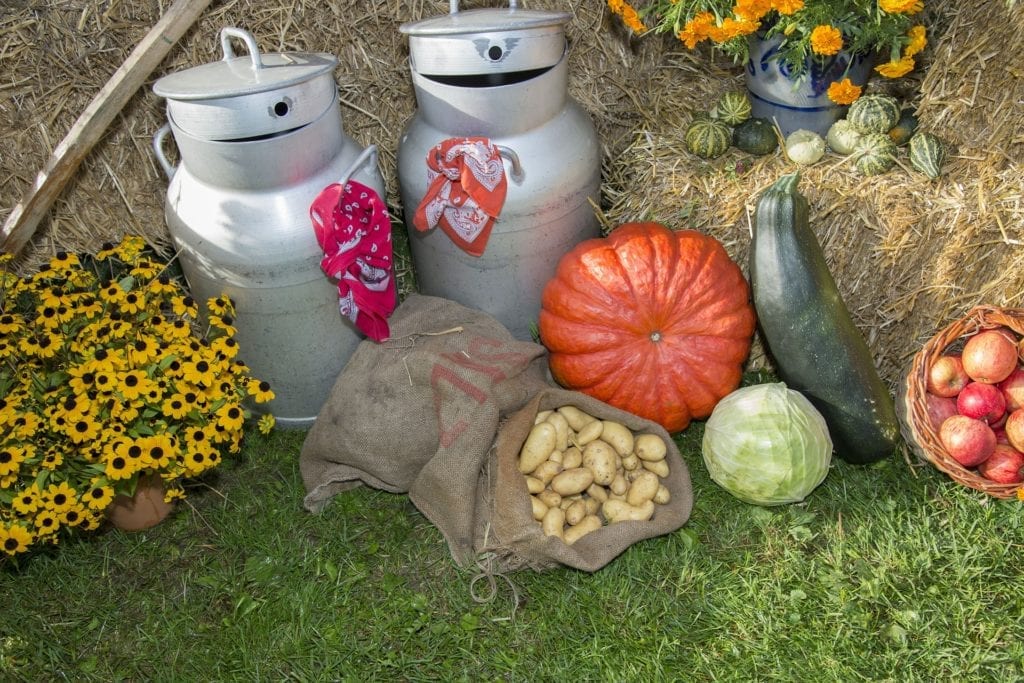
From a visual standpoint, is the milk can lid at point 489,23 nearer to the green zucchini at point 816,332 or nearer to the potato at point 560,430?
the green zucchini at point 816,332

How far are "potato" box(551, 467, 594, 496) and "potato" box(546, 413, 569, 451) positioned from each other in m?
0.10

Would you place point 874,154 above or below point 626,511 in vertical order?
above

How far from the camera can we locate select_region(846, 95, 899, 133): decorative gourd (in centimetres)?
295

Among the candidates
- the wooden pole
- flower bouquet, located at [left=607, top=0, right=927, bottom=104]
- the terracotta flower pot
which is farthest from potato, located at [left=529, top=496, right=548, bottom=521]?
the wooden pole

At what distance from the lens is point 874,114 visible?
2.95m

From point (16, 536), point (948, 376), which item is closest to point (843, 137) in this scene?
point (948, 376)

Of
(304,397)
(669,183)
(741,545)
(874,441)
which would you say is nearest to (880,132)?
(669,183)

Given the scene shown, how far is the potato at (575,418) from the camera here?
2801 mm

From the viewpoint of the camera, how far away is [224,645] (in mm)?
2463

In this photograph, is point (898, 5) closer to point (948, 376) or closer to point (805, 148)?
point (805, 148)

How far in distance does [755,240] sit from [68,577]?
2.47 meters

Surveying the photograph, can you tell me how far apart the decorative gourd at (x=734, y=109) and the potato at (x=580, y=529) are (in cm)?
163

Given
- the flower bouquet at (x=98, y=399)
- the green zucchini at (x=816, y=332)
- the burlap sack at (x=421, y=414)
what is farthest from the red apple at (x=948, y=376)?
the flower bouquet at (x=98, y=399)

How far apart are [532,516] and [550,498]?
0.11 m
